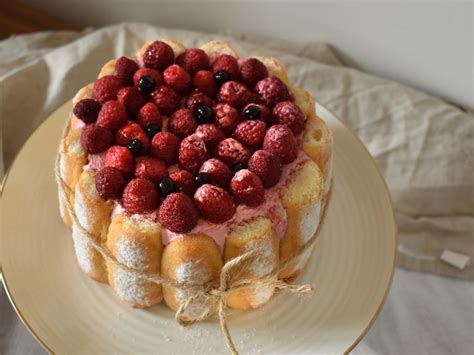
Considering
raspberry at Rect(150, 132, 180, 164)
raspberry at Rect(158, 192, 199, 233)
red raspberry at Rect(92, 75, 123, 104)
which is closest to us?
raspberry at Rect(158, 192, 199, 233)

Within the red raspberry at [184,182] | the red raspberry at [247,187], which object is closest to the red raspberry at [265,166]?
the red raspberry at [247,187]

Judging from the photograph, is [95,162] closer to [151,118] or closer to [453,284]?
[151,118]

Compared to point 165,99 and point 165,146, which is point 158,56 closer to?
point 165,99

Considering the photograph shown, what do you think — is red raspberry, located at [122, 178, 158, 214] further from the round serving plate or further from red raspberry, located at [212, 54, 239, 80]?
red raspberry, located at [212, 54, 239, 80]

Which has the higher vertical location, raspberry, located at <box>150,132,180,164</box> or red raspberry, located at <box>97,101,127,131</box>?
red raspberry, located at <box>97,101,127,131</box>

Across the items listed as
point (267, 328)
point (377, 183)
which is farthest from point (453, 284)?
point (267, 328)

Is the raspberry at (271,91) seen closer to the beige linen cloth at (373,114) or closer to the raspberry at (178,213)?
the raspberry at (178,213)

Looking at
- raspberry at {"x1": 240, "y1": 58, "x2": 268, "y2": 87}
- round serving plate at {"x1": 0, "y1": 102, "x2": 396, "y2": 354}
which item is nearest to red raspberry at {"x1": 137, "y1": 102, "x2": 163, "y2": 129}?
raspberry at {"x1": 240, "y1": 58, "x2": 268, "y2": 87}
